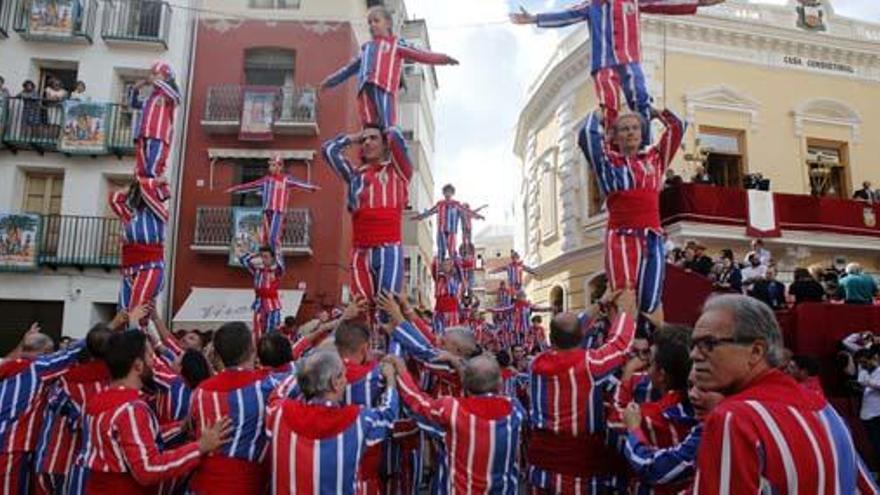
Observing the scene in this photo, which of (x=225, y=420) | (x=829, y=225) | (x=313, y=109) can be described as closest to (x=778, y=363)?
(x=225, y=420)

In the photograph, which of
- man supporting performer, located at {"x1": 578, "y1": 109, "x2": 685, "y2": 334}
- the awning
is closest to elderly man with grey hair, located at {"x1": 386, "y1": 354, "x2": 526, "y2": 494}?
man supporting performer, located at {"x1": 578, "y1": 109, "x2": 685, "y2": 334}

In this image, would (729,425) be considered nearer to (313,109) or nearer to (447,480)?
(447,480)

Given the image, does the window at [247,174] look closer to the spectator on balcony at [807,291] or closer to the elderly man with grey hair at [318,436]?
the spectator on balcony at [807,291]

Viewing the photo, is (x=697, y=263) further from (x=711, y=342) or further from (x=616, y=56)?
(x=711, y=342)

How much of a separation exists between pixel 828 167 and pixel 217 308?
1718 cm

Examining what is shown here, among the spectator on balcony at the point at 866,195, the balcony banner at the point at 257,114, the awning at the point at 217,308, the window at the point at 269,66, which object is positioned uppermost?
the window at the point at 269,66

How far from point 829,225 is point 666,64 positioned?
19.2 ft

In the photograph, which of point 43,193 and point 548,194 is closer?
point 43,193

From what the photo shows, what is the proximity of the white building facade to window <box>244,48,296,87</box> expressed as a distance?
193 centimetres

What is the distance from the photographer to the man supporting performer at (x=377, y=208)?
5.91 m

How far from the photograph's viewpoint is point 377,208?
594cm

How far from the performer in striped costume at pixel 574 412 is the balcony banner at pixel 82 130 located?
1719 cm

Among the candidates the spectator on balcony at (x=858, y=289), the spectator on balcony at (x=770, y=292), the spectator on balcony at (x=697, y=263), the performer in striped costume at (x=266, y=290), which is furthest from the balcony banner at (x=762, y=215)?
the performer in striped costume at (x=266, y=290)

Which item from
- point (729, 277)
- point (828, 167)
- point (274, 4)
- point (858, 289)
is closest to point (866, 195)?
point (828, 167)
